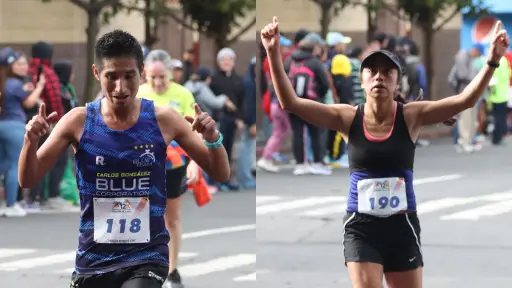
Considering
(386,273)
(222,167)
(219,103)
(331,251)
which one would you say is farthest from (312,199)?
(222,167)

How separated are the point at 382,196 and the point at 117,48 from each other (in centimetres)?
162

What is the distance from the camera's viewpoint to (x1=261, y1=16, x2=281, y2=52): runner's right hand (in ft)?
18.4

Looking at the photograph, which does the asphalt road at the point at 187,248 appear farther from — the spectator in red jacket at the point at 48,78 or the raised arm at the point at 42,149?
the raised arm at the point at 42,149

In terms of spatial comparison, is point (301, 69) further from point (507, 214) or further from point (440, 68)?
point (440, 68)

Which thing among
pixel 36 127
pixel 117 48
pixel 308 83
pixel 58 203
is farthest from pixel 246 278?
pixel 308 83

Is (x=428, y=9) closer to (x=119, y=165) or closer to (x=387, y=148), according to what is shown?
(x=387, y=148)

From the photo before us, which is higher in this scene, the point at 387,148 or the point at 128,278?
the point at 387,148

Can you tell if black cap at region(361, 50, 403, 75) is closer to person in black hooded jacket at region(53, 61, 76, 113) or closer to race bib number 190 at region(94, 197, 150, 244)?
race bib number 190 at region(94, 197, 150, 244)

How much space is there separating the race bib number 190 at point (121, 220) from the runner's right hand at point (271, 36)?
1.07m

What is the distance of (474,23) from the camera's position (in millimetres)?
36219

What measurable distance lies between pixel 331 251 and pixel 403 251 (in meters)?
4.86

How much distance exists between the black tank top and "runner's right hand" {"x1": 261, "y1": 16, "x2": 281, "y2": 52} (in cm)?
63

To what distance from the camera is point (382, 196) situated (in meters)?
5.87

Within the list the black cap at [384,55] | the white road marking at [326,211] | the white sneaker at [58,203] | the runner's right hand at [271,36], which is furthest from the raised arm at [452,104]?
the white sneaker at [58,203]
